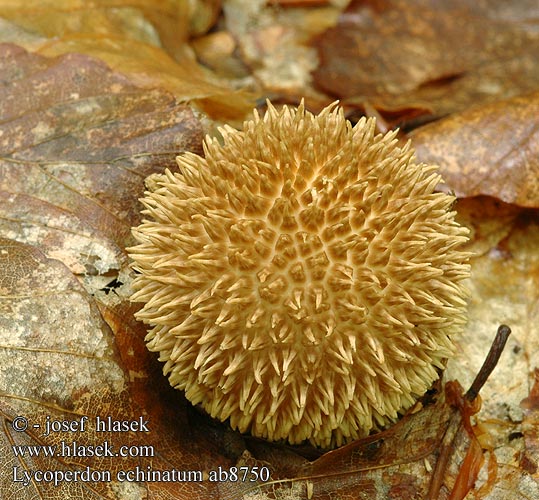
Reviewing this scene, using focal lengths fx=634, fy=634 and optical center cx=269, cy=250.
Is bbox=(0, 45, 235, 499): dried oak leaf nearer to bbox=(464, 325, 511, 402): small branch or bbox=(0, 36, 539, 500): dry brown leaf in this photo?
bbox=(0, 36, 539, 500): dry brown leaf

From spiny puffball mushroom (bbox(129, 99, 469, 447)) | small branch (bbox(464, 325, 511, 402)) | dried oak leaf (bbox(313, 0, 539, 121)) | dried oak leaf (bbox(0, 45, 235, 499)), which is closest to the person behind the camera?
spiny puffball mushroom (bbox(129, 99, 469, 447))

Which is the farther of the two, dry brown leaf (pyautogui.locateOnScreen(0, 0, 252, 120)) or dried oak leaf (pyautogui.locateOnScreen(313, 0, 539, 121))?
dried oak leaf (pyautogui.locateOnScreen(313, 0, 539, 121))

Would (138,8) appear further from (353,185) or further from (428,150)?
(353,185)

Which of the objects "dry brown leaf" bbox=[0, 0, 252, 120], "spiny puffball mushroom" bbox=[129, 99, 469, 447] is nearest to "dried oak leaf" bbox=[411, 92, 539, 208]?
"spiny puffball mushroom" bbox=[129, 99, 469, 447]

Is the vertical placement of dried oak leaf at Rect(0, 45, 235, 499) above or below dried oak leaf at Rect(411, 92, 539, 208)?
below

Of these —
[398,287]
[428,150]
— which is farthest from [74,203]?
[428,150]

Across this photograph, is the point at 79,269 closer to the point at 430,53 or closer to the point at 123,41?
the point at 123,41

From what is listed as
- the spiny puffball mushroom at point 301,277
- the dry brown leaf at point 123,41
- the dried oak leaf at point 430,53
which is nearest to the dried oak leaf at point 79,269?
the dry brown leaf at point 123,41
